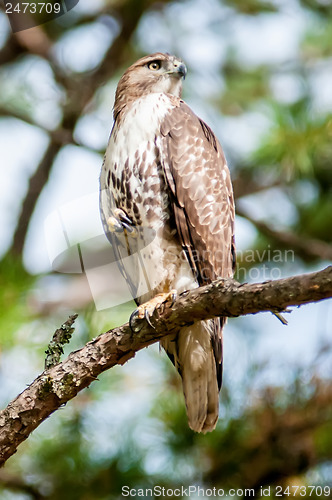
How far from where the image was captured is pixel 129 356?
3580mm

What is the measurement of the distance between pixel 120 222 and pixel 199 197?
51cm

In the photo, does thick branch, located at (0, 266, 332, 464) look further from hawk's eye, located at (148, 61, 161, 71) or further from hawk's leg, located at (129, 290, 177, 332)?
hawk's eye, located at (148, 61, 161, 71)

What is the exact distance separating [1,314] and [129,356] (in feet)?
2.18

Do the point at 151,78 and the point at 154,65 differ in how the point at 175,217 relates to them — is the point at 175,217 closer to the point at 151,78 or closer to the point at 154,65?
the point at 151,78

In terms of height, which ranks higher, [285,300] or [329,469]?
[285,300]

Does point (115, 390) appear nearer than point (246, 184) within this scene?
Yes

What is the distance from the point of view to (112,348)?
138 inches

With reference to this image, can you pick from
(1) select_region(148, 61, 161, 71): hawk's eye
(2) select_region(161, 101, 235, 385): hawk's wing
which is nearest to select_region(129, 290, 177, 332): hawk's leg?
(2) select_region(161, 101, 235, 385): hawk's wing

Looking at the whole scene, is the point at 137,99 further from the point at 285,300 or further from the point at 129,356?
the point at 285,300

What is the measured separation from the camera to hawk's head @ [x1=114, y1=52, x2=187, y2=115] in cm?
513

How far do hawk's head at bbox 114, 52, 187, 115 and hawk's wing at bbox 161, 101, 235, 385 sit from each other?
1.52 feet

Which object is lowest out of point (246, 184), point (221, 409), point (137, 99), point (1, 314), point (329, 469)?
point (329, 469)

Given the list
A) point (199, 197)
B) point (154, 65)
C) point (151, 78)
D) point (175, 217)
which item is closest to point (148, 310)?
point (175, 217)

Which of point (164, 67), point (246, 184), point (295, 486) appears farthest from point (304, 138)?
point (295, 486)
